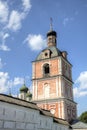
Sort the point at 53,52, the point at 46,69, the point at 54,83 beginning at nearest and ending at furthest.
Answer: the point at 54,83 < the point at 53,52 < the point at 46,69

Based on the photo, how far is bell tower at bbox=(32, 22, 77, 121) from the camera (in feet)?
115

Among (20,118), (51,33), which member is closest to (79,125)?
(20,118)

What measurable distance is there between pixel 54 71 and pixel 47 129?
13004 millimetres

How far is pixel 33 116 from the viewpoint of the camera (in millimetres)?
22516

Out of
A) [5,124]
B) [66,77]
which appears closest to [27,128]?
[5,124]

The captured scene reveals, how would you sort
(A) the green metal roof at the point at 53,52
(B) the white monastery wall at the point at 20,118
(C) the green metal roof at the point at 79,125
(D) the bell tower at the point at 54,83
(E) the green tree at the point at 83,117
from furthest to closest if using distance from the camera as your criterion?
1. (E) the green tree at the point at 83,117
2. (A) the green metal roof at the point at 53,52
3. (D) the bell tower at the point at 54,83
4. (C) the green metal roof at the point at 79,125
5. (B) the white monastery wall at the point at 20,118

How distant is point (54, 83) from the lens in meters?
36.0

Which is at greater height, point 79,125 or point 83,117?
point 83,117

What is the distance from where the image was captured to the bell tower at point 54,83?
34906 mm

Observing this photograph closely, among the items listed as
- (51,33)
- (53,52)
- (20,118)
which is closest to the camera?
(20,118)

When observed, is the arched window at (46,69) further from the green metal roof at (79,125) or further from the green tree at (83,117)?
the green tree at (83,117)

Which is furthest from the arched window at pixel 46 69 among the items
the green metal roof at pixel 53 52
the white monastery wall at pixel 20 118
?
the white monastery wall at pixel 20 118

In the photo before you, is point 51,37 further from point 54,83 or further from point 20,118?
point 20,118

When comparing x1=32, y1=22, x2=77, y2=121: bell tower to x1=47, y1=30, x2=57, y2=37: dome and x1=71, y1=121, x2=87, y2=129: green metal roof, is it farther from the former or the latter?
x1=47, y1=30, x2=57, y2=37: dome
